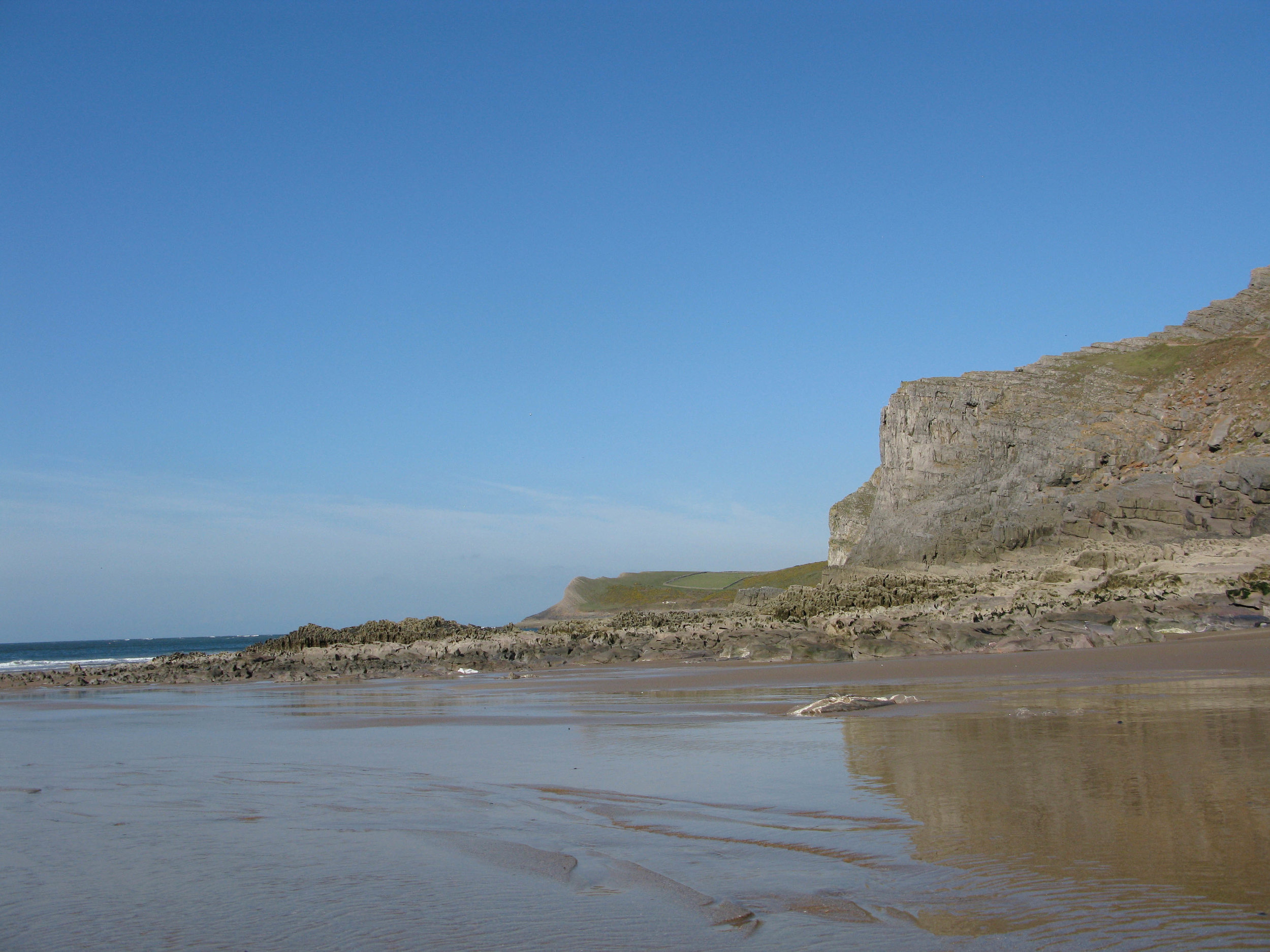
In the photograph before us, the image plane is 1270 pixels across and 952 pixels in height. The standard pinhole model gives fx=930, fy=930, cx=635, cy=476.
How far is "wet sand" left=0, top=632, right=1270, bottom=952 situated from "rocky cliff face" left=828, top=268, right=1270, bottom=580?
20.9m

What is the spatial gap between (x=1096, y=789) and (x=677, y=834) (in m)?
2.54

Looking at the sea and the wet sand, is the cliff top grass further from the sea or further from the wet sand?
the wet sand

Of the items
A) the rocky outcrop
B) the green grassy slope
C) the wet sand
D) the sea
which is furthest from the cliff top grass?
the wet sand

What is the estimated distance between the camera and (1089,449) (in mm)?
37812

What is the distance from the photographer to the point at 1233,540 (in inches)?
1028

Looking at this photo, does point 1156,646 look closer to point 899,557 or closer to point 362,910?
point 362,910

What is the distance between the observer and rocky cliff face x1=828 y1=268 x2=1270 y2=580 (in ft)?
96.7

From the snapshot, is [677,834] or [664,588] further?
[664,588]

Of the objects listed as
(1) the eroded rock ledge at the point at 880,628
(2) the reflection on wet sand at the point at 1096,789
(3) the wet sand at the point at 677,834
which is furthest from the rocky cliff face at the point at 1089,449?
(2) the reflection on wet sand at the point at 1096,789

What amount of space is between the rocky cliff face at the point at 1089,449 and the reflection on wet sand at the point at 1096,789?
73.6 feet

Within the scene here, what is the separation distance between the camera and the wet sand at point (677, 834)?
352 cm

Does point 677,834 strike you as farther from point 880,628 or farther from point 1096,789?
point 880,628

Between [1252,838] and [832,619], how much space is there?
888 inches

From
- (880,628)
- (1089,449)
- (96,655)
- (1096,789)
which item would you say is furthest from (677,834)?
(96,655)
